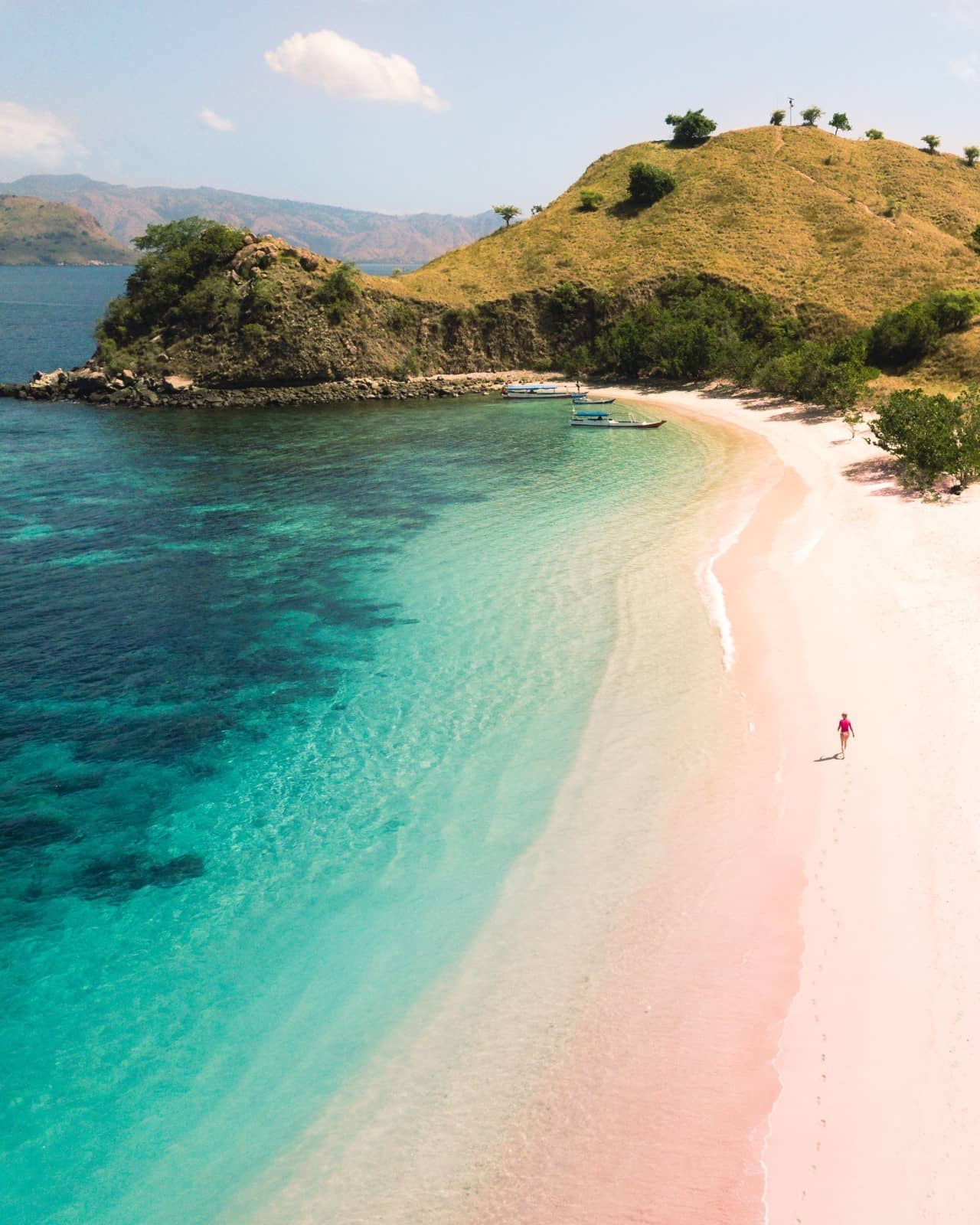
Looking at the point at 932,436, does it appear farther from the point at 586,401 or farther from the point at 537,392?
the point at 537,392

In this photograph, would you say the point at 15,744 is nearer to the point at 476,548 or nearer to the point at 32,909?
the point at 32,909

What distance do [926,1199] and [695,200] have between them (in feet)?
394

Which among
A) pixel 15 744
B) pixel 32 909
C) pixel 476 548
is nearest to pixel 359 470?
pixel 476 548

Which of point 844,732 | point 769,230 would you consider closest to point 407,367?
point 769,230

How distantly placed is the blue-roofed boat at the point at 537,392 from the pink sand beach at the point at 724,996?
61937 millimetres

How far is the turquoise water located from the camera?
15250mm

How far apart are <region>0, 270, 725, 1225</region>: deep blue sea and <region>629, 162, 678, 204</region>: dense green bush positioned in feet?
260

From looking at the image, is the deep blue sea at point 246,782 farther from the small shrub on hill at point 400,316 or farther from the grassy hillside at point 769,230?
the grassy hillside at point 769,230

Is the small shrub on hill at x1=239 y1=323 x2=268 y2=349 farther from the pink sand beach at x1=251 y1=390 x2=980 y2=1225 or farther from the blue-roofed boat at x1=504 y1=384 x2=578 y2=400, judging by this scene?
the pink sand beach at x1=251 y1=390 x2=980 y2=1225

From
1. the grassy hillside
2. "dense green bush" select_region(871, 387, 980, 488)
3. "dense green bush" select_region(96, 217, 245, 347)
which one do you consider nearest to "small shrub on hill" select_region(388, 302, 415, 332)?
the grassy hillside

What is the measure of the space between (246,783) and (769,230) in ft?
344

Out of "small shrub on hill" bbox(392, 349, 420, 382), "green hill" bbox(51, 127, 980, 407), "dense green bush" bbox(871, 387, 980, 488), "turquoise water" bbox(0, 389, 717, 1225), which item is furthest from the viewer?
"small shrub on hill" bbox(392, 349, 420, 382)

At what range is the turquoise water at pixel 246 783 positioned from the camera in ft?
50.0

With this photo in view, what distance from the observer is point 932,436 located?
4625 centimetres
